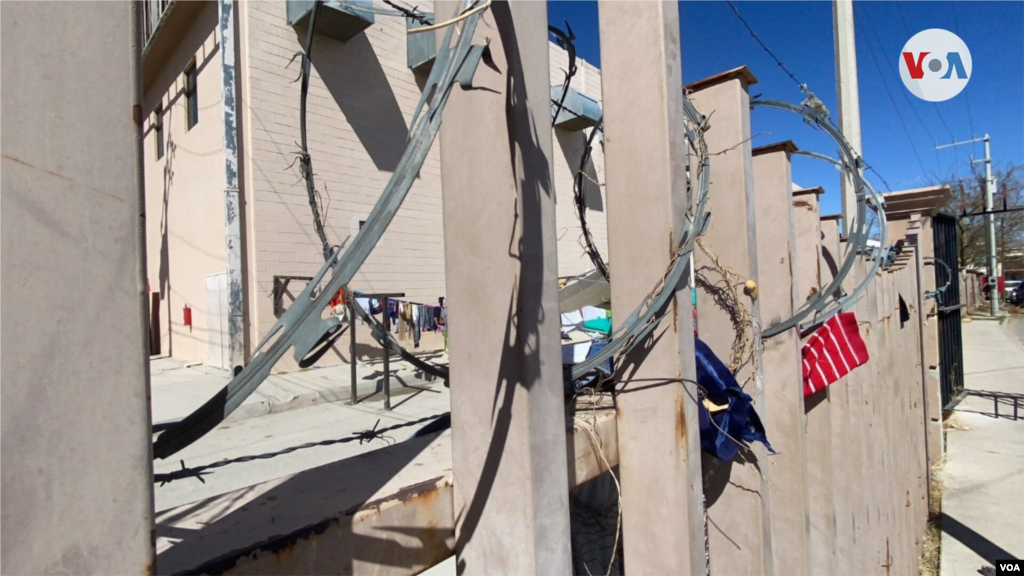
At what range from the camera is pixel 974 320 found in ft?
76.8

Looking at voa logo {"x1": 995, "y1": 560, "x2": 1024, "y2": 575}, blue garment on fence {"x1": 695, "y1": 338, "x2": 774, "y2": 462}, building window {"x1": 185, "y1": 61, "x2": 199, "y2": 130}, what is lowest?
voa logo {"x1": 995, "y1": 560, "x2": 1024, "y2": 575}

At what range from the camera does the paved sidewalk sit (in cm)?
650

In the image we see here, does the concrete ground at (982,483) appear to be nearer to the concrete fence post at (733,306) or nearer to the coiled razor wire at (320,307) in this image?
the concrete fence post at (733,306)

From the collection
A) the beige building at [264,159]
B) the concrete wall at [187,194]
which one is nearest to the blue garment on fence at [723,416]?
the beige building at [264,159]

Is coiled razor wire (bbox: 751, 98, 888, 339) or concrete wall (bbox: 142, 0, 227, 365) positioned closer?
coiled razor wire (bbox: 751, 98, 888, 339)

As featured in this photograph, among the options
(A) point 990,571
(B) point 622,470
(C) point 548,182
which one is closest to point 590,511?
(B) point 622,470

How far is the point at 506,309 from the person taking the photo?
1.25 metres

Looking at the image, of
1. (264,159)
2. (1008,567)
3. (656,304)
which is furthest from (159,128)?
(1008,567)

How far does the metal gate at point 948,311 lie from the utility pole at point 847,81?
4.64 feet

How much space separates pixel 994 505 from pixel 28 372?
28.0ft

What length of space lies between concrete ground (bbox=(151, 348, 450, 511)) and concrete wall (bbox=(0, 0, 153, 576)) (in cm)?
313

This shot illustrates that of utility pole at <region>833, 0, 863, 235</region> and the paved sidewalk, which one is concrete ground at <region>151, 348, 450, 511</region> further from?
utility pole at <region>833, 0, 863, 235</region>

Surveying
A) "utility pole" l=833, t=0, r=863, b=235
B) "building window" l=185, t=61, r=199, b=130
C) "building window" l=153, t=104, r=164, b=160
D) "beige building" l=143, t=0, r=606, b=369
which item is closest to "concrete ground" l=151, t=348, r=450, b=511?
"beige building" l=143, t=0, r=606, b=369

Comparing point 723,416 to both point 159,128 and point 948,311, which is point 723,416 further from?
point 159,128
